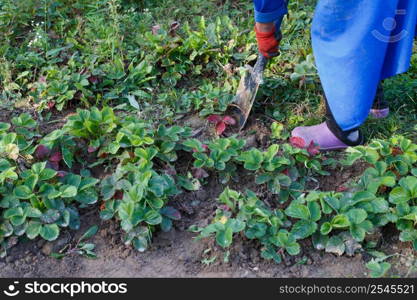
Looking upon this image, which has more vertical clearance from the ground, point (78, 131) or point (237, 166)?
point (78, 131)

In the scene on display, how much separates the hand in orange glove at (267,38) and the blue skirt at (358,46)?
28cm

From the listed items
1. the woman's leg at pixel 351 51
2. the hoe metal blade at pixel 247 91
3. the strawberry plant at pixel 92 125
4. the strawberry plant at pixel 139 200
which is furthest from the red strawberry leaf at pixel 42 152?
the woman's leg at pixel 351 51

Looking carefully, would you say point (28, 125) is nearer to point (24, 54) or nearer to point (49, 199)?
point (49, 199)

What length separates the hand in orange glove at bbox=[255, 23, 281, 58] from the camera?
2.91 m

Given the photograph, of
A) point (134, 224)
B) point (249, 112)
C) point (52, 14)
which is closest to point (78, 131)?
point (134, 224)

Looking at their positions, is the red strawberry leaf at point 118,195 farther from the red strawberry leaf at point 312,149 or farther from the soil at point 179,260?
the red strawberry leaf at point 312,149

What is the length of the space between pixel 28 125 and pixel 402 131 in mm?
1907

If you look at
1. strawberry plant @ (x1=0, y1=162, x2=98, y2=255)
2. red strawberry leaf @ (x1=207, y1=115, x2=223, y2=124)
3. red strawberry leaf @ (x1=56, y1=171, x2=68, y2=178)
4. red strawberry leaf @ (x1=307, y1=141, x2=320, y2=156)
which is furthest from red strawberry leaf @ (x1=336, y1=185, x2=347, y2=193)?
red strawberry leaf @ (x1=56, y1=171, x2=68, y2=178)

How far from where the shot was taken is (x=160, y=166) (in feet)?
9.32

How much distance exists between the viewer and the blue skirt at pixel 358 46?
2.53 m

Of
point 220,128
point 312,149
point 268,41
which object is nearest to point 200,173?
point 220,128

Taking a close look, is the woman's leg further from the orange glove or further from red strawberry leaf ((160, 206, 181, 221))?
red strawberry leaf ((160, 206, 181, 221))

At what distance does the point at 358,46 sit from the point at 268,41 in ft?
1.75

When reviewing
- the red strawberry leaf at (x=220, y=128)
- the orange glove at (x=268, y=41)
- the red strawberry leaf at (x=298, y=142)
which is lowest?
the red strawberry leaf at (x=220, y=128)
